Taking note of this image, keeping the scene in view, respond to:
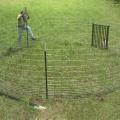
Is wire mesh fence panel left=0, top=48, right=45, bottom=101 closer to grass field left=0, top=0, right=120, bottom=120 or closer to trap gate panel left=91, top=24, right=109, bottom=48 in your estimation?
grass field left=0, top=0, right=120, bottom=120

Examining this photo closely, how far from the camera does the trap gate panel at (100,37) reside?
16773 millimetres

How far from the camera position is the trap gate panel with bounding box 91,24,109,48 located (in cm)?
1677

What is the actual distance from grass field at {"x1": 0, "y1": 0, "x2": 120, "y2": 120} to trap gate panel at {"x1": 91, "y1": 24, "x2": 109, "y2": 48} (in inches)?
11.1

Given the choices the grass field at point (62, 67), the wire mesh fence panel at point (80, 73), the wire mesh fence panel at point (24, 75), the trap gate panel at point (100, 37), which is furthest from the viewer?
the trap gate panel at point (100, 37)

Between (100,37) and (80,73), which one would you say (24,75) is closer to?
(80,73)

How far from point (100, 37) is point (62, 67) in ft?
11.0

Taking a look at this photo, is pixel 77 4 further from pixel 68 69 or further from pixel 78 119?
pixel 78 119

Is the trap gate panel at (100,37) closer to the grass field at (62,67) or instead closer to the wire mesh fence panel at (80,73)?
the grass field at (62,67)

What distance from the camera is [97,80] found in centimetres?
1305

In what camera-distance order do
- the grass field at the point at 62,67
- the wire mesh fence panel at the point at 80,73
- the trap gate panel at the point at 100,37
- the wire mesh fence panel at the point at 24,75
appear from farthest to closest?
1. the trap gate panel at the point at 100,37
2. the wire mesh fence panel at the point at 80,73
3. the wire mesh fence panel at the point at 24,75
4. the grass field at the point at 62,67

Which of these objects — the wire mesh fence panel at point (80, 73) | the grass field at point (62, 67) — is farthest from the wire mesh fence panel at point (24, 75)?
the wire mesh fence panel at point (80, 73)

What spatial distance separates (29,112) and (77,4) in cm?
1591

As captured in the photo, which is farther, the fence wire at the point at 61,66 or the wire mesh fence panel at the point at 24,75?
the fence wire at the point at 61,66

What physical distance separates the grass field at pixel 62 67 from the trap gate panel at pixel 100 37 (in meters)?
0.28
